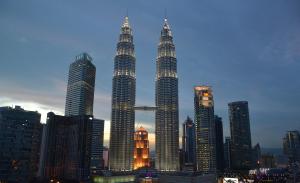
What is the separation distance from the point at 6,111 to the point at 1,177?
39.5 m

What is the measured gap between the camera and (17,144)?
172125mm

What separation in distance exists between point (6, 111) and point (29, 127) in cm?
1673

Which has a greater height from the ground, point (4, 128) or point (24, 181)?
point (4, 128)

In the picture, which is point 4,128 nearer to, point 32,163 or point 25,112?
point 25,112

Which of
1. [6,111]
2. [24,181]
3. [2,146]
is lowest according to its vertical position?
[24,181]

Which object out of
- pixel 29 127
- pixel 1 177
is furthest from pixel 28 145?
pixel 1 177

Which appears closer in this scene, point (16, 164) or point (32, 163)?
point (16, 164)

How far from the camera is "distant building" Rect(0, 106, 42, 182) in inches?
6491

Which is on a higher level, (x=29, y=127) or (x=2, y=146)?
(x=29, y=127)

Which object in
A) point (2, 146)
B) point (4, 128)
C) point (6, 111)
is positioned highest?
point (6, 111)

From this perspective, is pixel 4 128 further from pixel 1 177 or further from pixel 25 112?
pixel 1 177

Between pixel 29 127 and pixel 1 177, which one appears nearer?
pixel 1 177

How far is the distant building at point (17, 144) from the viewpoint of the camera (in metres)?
165

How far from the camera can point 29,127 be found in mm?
180375
